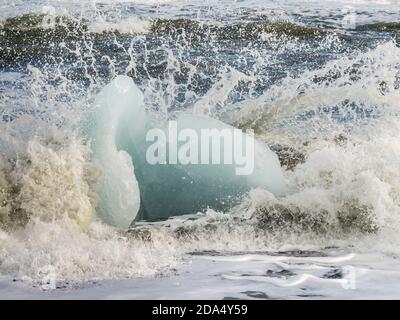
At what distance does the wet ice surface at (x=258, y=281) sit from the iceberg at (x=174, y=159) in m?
1.06

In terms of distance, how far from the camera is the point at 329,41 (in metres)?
14.2

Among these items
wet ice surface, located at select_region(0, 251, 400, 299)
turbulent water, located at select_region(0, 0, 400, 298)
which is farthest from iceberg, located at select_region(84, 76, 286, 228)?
wet ice surface, located at select_region(0, 251, 400, 299)

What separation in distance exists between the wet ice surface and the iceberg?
3.49 feet

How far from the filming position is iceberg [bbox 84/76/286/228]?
5859 millimetres

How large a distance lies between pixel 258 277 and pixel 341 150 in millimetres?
2404

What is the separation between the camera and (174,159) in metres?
5.87

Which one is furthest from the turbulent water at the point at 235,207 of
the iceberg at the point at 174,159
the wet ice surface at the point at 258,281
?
the iceberg at the point at 174,159

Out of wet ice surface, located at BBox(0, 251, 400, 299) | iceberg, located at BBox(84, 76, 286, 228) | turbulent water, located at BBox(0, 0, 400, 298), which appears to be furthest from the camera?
iceberg, located at BBox(84, 76, 286, 228)

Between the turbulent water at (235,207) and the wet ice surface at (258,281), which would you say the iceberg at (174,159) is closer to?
the turbulent water at (235,207)

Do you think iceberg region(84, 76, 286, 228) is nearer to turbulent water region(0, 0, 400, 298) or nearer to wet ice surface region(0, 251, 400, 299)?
turbulent water region(0, 0, 400, 298)

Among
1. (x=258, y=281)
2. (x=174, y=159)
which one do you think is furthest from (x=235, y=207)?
(x=258, y=281)
